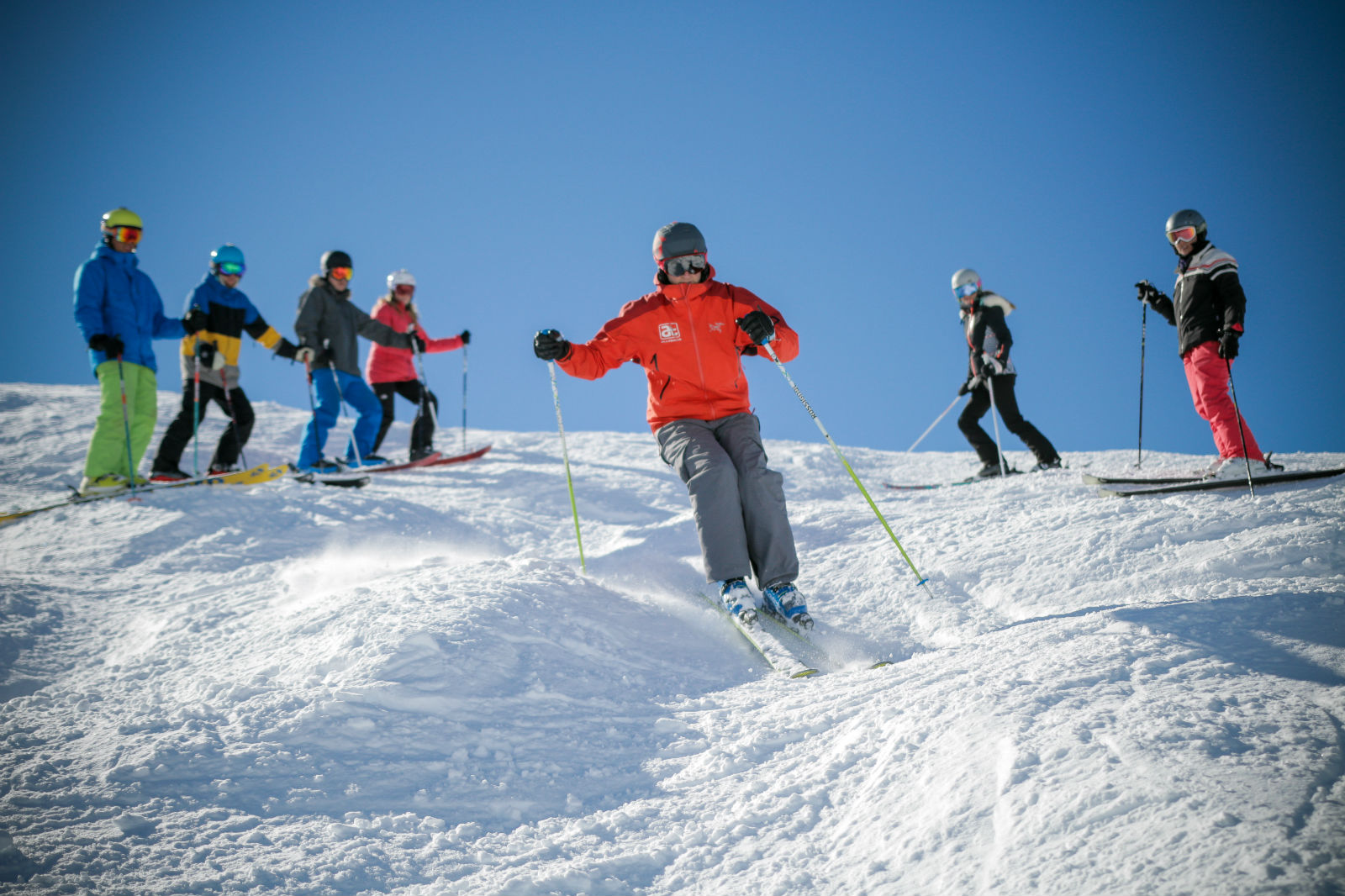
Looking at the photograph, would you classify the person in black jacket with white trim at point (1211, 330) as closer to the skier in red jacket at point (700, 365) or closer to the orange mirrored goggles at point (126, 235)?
the skier in red jacket at point (700, 365)

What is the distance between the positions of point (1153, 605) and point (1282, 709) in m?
1.11

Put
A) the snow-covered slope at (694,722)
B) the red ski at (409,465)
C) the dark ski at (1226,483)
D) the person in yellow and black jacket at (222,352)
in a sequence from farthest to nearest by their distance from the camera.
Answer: the red ski at (409,465)
the person in yellow and black jacket at (222,352)
the dark ski at (1226,483)
the snow-covered slope at (694,722)

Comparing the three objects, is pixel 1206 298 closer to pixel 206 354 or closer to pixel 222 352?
pixel 206 354

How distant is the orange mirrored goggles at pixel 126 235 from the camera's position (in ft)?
22.7

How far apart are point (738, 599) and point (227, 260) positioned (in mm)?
7012

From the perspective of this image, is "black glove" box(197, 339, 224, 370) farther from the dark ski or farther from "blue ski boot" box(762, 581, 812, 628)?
the dark ski

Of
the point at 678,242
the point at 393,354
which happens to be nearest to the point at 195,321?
the point at 393,354

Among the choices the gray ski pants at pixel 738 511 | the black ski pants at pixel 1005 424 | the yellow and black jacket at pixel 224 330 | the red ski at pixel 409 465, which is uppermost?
the yellow and black jacket at pixel 224 330

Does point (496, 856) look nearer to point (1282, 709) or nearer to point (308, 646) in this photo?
point (308, 646)

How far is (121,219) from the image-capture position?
6.96 m

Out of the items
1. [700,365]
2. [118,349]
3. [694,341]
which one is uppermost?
[118,349]

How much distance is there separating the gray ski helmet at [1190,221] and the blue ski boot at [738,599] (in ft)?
14.5

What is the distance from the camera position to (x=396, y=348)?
9.79 meters

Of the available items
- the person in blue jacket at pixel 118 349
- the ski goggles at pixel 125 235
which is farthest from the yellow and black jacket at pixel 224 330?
the ski goggles at pixel 125 235
